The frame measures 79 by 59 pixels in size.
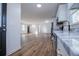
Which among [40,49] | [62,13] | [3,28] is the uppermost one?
[62,13]

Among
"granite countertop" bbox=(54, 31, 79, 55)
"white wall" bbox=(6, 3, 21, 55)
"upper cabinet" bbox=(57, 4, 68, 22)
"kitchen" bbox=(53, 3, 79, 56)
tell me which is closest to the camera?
"granite countertop" bbox=(54, 31, 79, 55)

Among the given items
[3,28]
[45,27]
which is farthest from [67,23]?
[3,28]

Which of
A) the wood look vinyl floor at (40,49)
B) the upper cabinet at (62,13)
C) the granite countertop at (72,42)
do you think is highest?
the upper cabinet at (62,13)

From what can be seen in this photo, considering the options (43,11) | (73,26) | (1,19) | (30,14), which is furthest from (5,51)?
(73,26)

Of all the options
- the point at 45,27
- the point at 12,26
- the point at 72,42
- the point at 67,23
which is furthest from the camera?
the point at 12,26

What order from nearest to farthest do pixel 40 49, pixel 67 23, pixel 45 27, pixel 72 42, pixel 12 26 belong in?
pixel 72 42 < pixel 67 23 < pixel 45 27 < pixel 40 49 < pixel 12 26

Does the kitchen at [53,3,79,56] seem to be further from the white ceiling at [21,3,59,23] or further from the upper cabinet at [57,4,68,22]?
the white ceiling at [21,3,59,23]

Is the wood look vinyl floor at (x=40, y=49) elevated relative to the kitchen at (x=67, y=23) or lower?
lower

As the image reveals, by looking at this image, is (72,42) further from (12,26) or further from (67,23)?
(12,26)

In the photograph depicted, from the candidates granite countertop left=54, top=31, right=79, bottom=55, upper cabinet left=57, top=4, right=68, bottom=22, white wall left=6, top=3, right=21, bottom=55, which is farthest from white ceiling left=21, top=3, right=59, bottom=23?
granite countertop left=54, top=31, right=79, bottom=55

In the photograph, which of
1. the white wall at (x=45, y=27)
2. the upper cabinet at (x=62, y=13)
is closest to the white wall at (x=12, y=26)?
the white wall at (x=45, y=27)

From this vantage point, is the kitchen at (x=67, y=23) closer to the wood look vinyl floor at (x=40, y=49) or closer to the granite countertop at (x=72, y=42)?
the granite countertop at (x=72, y=42)

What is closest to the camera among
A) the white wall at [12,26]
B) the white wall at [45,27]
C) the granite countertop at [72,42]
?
the granite countertop at [72,42]

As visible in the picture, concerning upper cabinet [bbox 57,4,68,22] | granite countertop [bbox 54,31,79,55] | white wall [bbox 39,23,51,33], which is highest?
upper cabinet [bbox 57,4,68,22]
